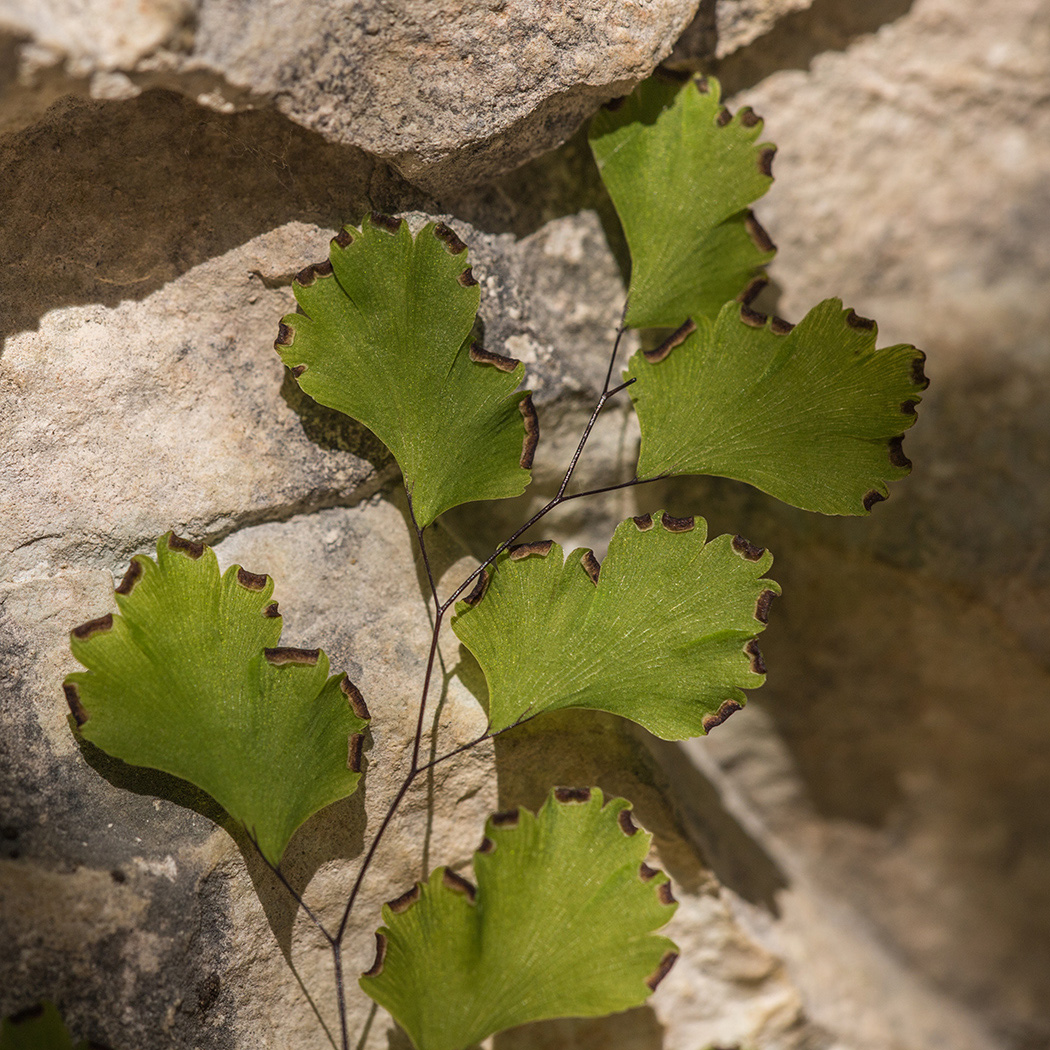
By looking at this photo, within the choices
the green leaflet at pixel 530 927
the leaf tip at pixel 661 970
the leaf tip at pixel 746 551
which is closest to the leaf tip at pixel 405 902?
the green leaflet at pixel 530 927

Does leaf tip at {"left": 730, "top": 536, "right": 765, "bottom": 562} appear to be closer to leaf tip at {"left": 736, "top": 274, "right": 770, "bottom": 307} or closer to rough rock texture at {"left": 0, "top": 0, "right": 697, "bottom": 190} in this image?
leaf tip at {"left": 736, "top": 274, "right": 770, "bottom": 307}

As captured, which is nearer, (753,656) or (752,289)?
(753,656)

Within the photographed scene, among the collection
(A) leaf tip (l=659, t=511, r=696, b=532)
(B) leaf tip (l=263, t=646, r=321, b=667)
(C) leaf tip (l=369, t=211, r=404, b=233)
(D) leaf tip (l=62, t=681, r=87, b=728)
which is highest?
(C) leaf tip (l=369, t=211, r=404, b=233)

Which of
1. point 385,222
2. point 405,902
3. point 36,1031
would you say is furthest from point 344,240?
point 36,1031

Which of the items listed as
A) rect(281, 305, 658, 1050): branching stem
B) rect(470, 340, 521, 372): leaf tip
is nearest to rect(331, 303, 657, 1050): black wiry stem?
rect(281, 305, 658, 1050): branching stem

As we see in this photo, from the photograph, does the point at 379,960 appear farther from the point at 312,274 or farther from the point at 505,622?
the point at 312,274

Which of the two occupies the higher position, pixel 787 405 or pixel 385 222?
pixel 385 222

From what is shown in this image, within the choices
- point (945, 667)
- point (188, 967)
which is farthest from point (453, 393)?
point (945, 667)
